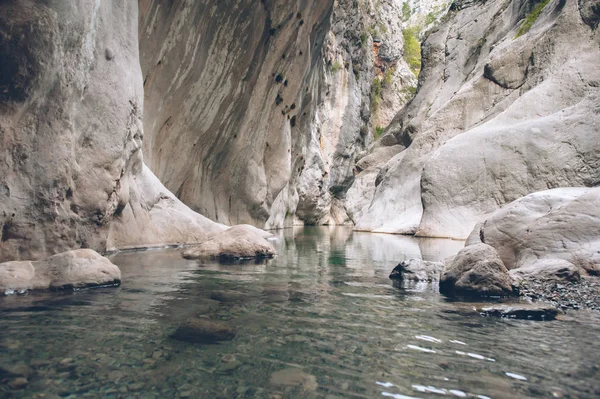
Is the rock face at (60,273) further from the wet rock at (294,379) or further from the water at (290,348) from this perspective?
Result: the wet rock at (294,379)

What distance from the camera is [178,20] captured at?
15430 millimetres

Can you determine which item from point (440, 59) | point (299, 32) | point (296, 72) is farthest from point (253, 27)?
point (440, 59)

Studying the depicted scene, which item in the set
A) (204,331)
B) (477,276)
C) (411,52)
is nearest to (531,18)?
(477,276)

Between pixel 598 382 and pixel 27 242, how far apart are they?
25.0 ft

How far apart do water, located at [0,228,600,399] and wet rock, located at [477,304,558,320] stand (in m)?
0.17

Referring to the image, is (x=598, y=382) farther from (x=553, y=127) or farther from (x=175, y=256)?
(x=553, y=127)

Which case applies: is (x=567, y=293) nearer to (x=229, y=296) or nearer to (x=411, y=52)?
(x=229, y=296)

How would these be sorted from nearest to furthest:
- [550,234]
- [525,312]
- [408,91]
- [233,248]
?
[525,312] < [550,234] < [233,248] < [408,91]

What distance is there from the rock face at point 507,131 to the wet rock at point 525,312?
47.9 ft

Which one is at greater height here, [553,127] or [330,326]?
[553,127]

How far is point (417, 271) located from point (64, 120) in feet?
22.6

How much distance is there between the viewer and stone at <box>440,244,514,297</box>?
21.6ft

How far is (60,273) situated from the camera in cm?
618

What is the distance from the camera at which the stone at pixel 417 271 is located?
802 cm
